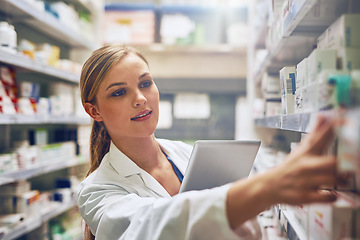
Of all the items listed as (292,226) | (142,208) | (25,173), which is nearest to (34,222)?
(25,173)

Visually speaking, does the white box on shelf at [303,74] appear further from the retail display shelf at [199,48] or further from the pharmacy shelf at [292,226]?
the retail display shelf at [199,48]

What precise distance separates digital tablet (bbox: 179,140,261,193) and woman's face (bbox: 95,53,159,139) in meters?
0.35

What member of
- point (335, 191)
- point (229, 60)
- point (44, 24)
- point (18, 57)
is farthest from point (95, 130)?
point (229, 60)

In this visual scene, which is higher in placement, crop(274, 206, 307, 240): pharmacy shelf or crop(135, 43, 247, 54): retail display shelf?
crop(135, 43, 247, 54): retail display shelf

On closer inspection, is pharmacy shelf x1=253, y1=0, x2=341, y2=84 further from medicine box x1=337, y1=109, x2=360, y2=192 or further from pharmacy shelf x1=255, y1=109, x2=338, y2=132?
medicine box x1=337, y1=109, x2=360, y2=192

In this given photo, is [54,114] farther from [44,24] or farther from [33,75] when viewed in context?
[44,24]

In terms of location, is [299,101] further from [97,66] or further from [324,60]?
[97,66]

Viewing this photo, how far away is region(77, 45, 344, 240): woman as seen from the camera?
0.61 meters

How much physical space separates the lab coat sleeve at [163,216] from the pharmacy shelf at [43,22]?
64.3 inches

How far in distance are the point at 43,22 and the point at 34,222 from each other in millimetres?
1581

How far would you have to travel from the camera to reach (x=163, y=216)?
845mm

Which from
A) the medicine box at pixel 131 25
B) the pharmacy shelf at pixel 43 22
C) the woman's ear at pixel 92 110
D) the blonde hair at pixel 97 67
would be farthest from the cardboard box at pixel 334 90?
the medicine box at pixel 131 25

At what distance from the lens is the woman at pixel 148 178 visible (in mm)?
609

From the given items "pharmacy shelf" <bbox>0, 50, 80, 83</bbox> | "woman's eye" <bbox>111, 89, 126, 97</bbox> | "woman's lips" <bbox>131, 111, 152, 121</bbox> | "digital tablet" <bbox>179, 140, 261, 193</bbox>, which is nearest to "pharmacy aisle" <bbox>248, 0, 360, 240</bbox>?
"digital tablet" <bbox>179, 140, 261, 193</bbox>
